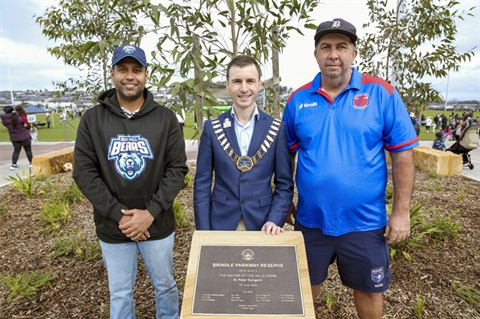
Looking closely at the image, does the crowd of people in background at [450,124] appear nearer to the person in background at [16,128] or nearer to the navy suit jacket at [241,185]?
the navy suit jacket at [241,185]

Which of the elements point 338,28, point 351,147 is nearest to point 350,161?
point 351,147

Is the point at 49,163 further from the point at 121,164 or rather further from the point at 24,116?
the point at 121,164

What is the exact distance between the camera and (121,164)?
2131 mm

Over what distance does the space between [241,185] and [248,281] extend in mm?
627

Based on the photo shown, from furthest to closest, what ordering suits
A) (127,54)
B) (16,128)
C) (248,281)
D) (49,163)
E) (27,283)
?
(16,128) < (49,163) < (27,283) < (127,54) < (248,281)

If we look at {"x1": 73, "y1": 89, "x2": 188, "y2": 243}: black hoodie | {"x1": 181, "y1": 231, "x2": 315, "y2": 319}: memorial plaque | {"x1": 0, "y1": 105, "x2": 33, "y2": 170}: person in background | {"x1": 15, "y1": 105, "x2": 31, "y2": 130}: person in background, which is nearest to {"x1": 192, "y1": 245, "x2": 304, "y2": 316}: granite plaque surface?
{"x1": 181, "y1": 231, "x2": 315, "y2": 319}: memorial plaque

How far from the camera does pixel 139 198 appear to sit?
218 centimetres

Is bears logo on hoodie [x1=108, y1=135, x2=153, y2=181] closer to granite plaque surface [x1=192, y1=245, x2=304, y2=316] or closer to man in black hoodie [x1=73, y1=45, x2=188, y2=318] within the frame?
man in black hoodie [x1=73, y1=45, x2=188, y2=318]

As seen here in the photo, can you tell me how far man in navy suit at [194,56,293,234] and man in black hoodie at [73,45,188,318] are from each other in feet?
0.76

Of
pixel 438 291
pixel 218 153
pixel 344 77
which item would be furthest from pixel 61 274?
pixel 438 291

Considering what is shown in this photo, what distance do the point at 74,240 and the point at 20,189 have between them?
2.82 meters

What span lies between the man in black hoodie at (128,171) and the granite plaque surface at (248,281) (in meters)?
0.52

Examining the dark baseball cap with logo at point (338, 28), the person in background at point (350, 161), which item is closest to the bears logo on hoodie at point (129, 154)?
the person in background at point (350, 161)

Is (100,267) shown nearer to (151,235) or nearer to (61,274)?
(61,274)
